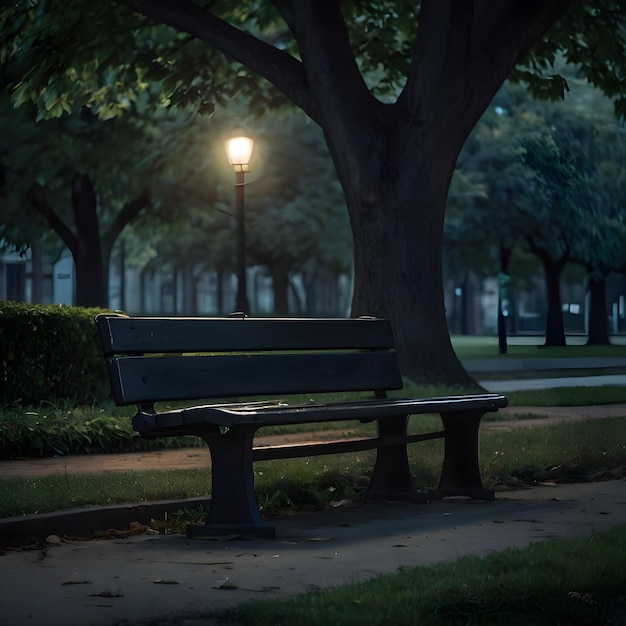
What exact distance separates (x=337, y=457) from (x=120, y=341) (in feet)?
11.1

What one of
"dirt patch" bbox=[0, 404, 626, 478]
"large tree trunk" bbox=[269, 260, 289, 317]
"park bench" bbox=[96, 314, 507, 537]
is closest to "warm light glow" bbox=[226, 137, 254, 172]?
"dirt patch" bbox=[0, 404, 626, 478]

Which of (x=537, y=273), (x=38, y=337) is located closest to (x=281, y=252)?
(x=537, y=273)

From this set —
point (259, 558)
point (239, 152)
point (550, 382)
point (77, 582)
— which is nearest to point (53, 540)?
point (259, 558)

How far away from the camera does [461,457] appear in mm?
10086

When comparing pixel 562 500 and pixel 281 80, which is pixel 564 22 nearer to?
pixel 281 80

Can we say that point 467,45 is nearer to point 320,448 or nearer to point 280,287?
point 320,448

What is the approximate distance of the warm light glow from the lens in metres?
25.2

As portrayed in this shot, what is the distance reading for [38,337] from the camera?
14.4 metres

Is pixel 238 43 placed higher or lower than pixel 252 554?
higher

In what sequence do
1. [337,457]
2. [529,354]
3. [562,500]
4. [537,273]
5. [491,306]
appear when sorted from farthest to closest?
[491,306]
[537,273]
[529,354]
[337,457]
[562,500]

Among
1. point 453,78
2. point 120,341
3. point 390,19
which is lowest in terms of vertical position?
point 120,341

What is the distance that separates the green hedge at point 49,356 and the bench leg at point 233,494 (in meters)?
5.94

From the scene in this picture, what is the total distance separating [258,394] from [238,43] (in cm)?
1071

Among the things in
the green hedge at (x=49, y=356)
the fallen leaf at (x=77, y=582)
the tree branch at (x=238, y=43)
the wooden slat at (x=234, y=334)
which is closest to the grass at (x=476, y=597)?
the fallen leaf at (x=77, y=582)
